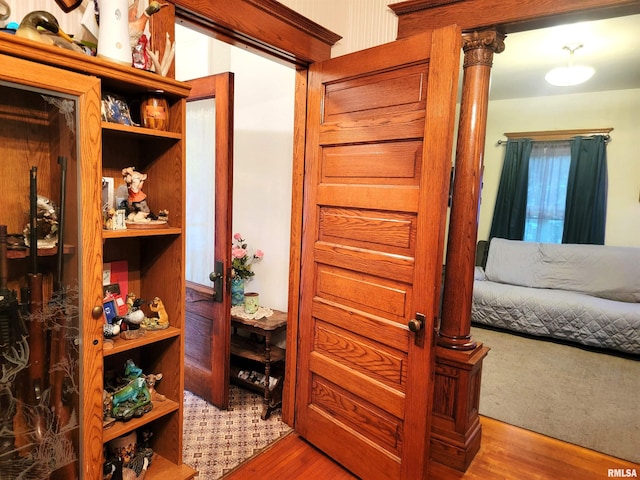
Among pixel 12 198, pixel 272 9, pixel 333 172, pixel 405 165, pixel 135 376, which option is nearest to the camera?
pixel 12 198

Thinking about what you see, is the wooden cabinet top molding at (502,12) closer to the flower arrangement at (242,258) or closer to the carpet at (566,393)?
the flower arrangement at (242,258)

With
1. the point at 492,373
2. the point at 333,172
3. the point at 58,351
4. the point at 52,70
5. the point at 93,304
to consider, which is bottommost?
the point at 492,373

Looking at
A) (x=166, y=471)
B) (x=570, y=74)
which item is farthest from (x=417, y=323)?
(x=570, y=74)

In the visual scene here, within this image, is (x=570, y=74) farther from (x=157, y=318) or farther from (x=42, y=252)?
(x=42, y=252)

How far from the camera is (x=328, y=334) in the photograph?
208cm

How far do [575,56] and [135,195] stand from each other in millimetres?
4043

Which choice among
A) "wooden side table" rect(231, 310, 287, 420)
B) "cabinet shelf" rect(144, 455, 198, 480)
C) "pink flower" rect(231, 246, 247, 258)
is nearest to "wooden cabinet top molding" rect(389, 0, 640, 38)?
"pink flower" rect(231, 246, 247, 258)

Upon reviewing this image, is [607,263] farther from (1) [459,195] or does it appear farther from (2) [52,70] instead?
(2) [52,70]

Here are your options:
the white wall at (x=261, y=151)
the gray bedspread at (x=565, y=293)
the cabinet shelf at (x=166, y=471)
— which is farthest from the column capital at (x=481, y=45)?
the gray bedspread at (x=565, y=293)

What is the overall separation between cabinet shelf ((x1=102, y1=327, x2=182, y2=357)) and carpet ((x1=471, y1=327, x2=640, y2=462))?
223cm

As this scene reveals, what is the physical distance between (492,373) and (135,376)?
2921mm

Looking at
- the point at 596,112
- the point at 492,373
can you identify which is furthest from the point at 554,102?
the point at 492,373

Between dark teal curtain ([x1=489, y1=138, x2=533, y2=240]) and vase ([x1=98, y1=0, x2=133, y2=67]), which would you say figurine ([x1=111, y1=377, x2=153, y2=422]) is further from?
dark teal curtain ([x1=489, y1=138, x2=533, y2=240])

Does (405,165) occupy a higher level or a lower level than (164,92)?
lower
